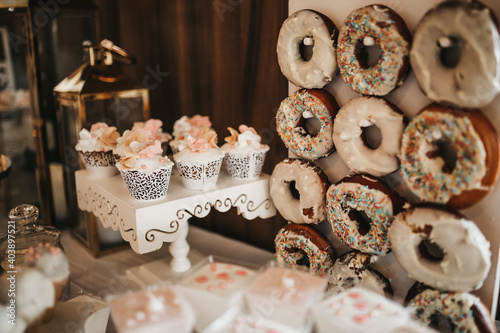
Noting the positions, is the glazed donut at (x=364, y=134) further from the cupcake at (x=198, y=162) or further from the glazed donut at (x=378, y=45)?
the cupcake at (x=198, y=162)

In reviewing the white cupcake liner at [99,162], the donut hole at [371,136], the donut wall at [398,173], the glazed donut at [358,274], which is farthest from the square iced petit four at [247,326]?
the white cupcake liner at [99,162]

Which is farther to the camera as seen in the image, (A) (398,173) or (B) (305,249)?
(B) (305,249)

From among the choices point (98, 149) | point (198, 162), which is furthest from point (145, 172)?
point (98, 149)

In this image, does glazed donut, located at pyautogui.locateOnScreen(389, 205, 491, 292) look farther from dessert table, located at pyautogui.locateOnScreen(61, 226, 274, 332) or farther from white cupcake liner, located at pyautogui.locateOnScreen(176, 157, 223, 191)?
dessert table, located at pyautogui.locateOnScreen(61, 226, 274, 332)

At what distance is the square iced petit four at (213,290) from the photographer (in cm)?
93

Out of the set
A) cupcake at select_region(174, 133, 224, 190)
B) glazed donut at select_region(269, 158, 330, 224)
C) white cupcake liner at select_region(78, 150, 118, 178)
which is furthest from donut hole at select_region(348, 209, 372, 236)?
white cupcake liner at select_region(78, 150, 118, 178)

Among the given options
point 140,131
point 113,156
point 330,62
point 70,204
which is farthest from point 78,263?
point 330,62

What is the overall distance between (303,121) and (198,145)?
1.15 feet

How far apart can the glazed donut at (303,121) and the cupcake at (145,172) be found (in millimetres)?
399

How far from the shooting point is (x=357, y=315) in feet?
2.94

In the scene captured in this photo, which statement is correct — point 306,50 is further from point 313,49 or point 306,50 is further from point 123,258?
point 123,258

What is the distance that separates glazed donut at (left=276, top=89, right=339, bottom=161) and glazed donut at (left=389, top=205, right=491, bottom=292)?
1.08ft

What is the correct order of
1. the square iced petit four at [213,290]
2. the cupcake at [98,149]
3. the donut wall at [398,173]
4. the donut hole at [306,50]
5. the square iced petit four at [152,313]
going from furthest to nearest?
the cupcake at [98,149] < the donut hole at [306,50] < the donut wall at [398,173] < the square iced petit four at [213,290] < the square iced petit four at [152,313]

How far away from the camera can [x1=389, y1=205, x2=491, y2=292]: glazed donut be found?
3.26 feet
